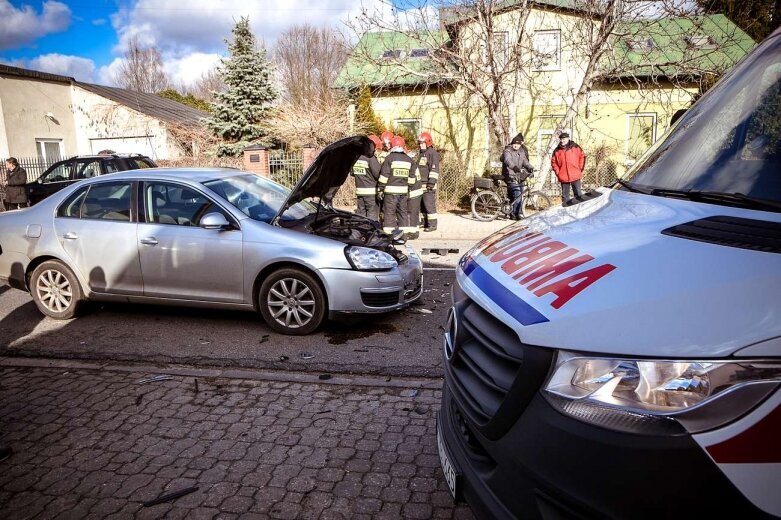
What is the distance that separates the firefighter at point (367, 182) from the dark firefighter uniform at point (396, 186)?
0.20 meters

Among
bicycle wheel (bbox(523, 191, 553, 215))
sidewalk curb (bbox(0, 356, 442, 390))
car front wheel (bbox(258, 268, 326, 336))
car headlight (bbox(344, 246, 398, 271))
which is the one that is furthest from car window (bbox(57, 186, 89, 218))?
bicycle wheel (bbox(523, 191, 553, 215))

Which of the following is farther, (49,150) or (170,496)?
(49,150)

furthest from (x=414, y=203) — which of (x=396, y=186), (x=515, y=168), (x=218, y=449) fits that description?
(x=218, y=449)

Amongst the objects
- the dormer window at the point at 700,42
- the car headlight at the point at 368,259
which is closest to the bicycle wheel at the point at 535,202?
the dormer window at the point at 700,42

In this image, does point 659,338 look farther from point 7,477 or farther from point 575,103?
point 575,103

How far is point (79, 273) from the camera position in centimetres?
571

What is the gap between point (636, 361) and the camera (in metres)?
1.49

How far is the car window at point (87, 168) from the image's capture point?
1518cm

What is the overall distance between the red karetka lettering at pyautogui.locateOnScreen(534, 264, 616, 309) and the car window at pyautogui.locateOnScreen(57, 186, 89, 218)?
5.58 metres

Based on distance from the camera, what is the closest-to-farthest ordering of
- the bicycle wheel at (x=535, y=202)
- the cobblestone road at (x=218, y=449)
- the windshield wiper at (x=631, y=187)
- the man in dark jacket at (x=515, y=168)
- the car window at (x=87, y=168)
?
the windshield wiper at (x=631, y=187)
the cobblestone road at (x=218, y=449)
the man in dark jacket at (x=515, y=168)
the bicycle wheel at (x=535, y=202)
the car window at (x=87, y=168)

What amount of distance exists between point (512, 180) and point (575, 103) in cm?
394

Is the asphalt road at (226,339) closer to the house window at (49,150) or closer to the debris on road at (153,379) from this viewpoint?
the debris on road at (153,379)

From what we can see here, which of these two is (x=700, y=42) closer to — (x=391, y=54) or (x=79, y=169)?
(x=391, y=54)

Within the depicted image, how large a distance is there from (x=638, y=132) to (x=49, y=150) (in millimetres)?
27432
